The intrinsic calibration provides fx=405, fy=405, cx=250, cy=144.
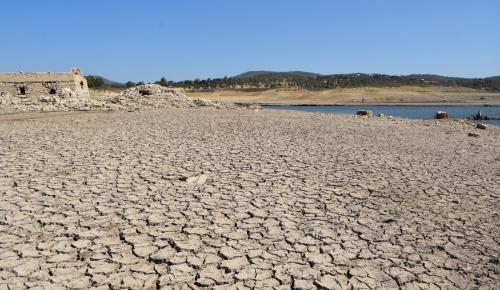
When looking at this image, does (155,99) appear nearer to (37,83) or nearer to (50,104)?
(50,104)

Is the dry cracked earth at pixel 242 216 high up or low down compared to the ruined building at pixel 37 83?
down

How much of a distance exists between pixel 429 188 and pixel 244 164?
3271 mm

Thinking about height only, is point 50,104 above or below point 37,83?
below

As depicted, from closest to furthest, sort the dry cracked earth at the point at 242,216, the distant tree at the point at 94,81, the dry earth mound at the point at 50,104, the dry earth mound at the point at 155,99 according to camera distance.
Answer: the dry cracked earth at the point at 242,216 → the dry earth mound at the point at 50,104 → the dry earth mound at the point at 155,99 → the distant tree at the point at 94,81

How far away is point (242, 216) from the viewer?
5148mm

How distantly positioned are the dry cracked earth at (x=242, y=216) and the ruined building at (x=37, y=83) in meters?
15.4

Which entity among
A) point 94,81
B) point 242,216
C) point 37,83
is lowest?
point 242,216

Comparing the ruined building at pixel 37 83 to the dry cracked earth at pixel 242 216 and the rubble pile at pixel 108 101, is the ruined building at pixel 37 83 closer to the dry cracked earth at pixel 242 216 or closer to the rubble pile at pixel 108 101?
the rubble pile at pixel 108 101

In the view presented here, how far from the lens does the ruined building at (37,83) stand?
74.8 ft

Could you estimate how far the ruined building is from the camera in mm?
22812

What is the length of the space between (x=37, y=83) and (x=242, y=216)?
22326 millimetres

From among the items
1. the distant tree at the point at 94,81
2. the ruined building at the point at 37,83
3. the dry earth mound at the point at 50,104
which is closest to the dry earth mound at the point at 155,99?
the dry earth mound at the point at 50,104

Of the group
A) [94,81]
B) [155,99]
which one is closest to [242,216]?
[155,99]

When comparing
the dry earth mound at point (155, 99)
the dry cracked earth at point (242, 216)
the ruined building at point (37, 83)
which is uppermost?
the ruined building at point (37, 83)
